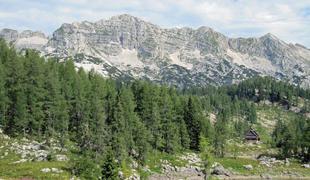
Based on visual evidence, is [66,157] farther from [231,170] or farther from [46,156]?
[231,170]

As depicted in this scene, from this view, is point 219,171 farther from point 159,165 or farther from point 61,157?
point 61,157

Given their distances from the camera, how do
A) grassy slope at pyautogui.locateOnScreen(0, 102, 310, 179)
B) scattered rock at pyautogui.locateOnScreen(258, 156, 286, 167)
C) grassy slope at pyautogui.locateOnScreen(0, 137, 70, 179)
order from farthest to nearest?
1. scattered rock at pyautogui.locateOnScreen(258, 156, 286, 167)
2. grassy slope at pyautogui.locateOnScreen(0, 102, 310, 179)
3. grassy slope at pyautogui.locateOnScreen(0, 137, 70, 179)

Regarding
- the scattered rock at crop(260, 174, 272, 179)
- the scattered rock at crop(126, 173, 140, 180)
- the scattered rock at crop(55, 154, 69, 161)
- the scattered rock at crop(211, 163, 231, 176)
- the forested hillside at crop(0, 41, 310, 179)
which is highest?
the forested hillside at crop(0, 41, 310, 179)

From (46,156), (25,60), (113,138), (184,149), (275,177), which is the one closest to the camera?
(46,156)

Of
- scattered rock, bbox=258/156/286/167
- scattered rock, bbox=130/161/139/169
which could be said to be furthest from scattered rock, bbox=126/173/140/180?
scattered rock, bbox=258/156/286/167

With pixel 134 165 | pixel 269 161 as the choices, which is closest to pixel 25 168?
pixel 134 165

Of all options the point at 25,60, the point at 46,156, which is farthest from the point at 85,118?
the point at 46,156

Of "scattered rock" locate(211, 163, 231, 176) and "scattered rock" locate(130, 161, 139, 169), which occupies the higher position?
"scattered rock" locate(130, 161, 139, 169)

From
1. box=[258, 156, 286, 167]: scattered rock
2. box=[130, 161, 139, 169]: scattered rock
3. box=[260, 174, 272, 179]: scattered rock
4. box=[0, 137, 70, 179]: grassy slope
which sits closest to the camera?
box=[0, 137, 70, 179]: grassy slope

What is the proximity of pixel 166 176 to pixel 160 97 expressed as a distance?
3362cm

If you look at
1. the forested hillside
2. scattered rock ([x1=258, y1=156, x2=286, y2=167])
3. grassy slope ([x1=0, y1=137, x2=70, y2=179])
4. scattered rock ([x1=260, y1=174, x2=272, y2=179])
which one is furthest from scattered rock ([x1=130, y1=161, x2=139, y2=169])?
scattered rock ([x1=258, y1=156, x2=286, y2=167])

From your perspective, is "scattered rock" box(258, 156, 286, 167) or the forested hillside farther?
"scattered rock" box(258, 156, 286, 167)

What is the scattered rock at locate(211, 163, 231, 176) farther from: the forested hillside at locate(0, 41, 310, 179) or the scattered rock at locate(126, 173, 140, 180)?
the scattered rock at locate(126, 173, 140, 180)

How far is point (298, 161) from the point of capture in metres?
143
